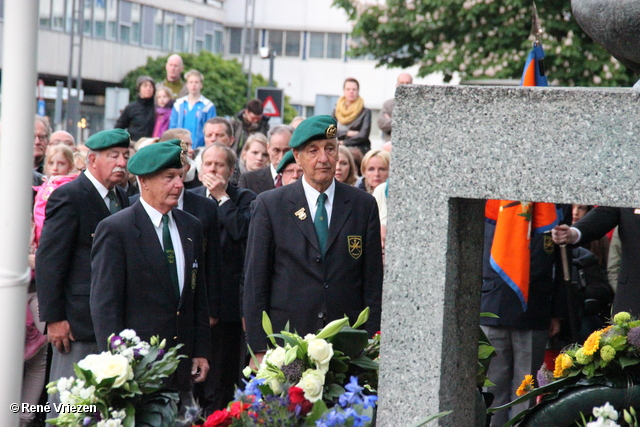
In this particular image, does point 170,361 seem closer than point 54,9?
Yes

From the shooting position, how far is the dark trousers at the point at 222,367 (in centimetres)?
704

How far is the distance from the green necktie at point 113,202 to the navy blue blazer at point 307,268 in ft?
3.61

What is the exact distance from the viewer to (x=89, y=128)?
147ft

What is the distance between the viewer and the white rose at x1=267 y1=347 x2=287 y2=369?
11.2 feet

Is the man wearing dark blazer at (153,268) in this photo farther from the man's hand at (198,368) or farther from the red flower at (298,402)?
the red flower at (298,402)

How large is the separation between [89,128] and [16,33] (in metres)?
42.6

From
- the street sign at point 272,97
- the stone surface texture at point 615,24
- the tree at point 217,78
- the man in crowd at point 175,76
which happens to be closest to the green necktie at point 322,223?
the stone surface texture at point 615,24

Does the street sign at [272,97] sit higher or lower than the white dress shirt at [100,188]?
higher

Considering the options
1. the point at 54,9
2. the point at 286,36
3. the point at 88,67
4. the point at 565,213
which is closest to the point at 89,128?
the point at 88,67

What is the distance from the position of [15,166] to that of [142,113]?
32.2 feet

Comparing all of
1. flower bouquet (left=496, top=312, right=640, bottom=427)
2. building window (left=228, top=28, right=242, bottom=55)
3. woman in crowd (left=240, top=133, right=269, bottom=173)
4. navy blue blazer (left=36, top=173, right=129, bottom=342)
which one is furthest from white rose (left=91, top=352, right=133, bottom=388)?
building window (left=228, top=28, right=242, bottom=55)

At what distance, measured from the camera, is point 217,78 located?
46.6 metres

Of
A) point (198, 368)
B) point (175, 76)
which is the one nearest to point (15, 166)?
point (198, 368)

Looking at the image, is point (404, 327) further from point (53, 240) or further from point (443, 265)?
point (53, 240)
